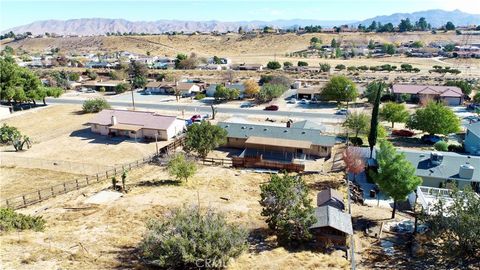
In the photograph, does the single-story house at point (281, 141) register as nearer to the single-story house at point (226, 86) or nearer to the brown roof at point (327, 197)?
the brown roof at point (327, 197)

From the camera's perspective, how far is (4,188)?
4228 cm

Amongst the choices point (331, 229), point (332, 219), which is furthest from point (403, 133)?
point (331, 229)

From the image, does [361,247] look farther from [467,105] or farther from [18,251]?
[467,105]

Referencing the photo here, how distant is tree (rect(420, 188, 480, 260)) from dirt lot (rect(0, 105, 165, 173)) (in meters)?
39.0

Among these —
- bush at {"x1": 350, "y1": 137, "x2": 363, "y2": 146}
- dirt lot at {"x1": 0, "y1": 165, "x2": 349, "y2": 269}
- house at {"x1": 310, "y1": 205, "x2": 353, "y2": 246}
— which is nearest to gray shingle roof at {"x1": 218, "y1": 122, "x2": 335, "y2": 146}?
bush at {"x1": 350, "y1": 137, "x2": 363, "y2": 146}

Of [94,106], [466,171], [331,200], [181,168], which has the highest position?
[94,106]

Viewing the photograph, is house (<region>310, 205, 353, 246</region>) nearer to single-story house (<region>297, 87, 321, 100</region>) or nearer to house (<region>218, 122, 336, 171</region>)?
house (<region>218, 122, 336, 171</region>)

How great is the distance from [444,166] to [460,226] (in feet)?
60.6

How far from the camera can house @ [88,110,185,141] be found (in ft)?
198

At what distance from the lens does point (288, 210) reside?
93.7 ft

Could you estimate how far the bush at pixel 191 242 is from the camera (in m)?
22.6

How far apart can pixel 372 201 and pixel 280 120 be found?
34616 mm

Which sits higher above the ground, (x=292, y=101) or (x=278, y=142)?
(x=292, y=101)

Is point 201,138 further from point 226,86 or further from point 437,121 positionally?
point 226,86
